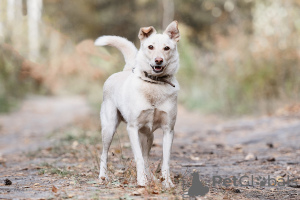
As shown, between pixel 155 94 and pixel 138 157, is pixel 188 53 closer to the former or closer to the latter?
pixel 155 94

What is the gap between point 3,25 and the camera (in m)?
19.2

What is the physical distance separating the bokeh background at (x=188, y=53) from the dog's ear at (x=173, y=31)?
16.3 feet

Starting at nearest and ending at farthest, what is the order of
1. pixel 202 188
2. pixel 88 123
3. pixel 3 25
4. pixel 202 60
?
pixel 202 188
pixel 88 123
pixel 202 60
pixel 3 25

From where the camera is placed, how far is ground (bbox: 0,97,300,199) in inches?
153

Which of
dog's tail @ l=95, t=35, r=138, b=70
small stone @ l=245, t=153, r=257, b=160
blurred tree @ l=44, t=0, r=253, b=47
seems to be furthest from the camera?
blurred tree @ l=44, t=0, r=253, b=47

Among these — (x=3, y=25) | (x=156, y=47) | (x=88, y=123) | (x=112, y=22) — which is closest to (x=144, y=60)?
(x=156, y=47)

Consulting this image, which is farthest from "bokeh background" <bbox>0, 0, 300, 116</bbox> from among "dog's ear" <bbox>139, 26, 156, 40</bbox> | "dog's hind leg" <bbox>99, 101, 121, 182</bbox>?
"dog's ear" <bbox>139, 26, 156, 40</bbox>

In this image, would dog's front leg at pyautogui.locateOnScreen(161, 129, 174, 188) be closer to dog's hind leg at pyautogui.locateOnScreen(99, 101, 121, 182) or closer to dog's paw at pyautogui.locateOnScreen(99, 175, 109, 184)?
dog's paw at pyautogui.locateOnScreen(99, 175, 109, 184)

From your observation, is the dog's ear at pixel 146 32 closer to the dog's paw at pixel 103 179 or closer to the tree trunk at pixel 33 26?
the dog's paw at pixel 103 179

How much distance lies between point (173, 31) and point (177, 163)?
6.73 ft

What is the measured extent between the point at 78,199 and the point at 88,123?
647cm

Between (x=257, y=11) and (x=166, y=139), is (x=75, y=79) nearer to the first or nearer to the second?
(x=257, y=11)

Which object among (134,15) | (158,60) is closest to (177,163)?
(158,60)

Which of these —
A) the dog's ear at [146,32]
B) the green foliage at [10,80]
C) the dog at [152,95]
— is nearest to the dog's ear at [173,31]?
the dog at [152,95]
